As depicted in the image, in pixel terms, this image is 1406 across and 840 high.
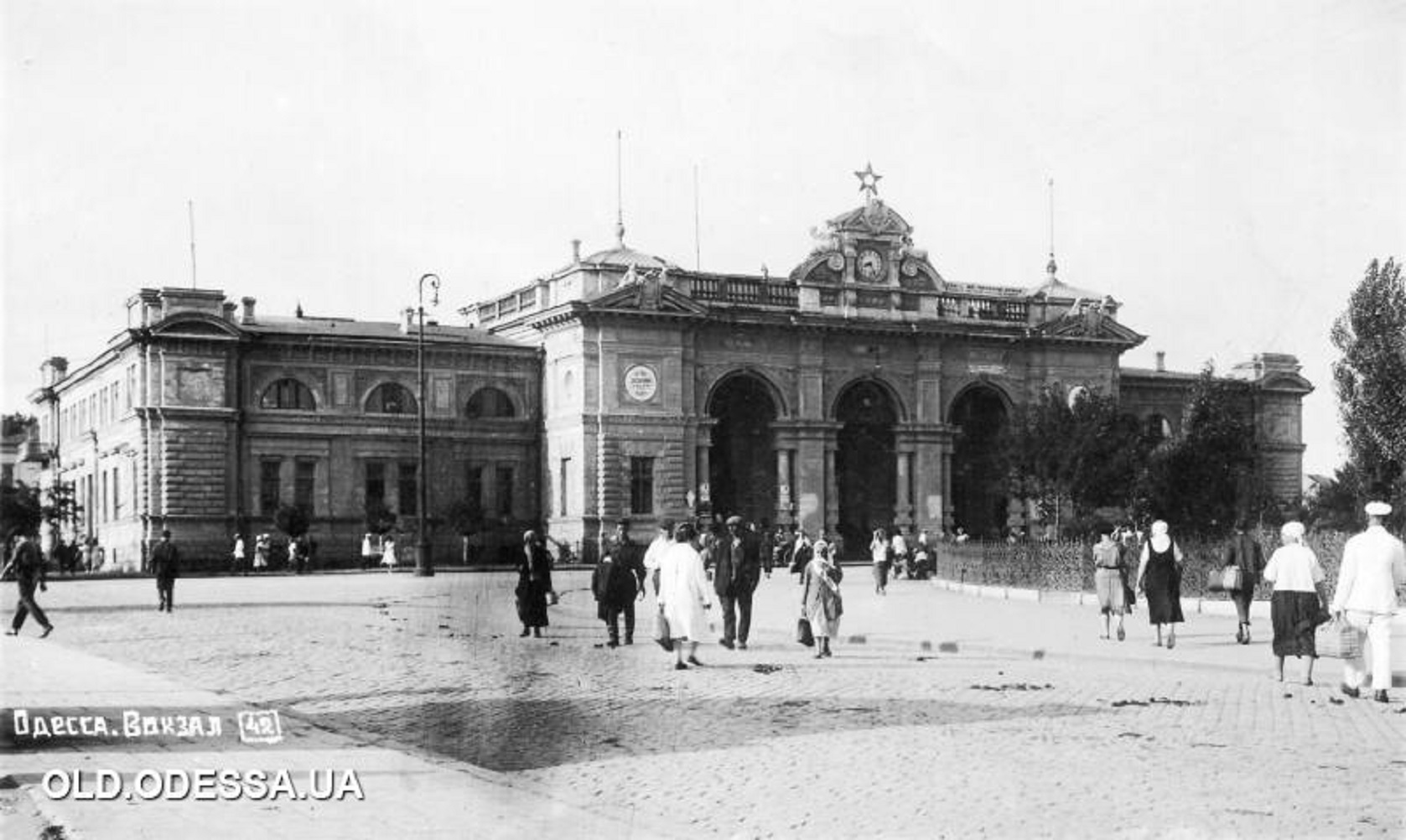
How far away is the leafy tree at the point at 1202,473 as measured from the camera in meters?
46.7

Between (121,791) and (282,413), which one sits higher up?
(282,413)

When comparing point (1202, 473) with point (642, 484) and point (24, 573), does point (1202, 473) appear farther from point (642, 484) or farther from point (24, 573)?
point (24, 573)

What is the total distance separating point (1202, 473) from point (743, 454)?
20628 mm

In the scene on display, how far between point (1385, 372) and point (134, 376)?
41466 mm

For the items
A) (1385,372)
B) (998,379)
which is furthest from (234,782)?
(998,379)

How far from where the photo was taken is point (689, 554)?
19.3 metres

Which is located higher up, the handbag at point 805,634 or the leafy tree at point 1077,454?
the leafy tree at point 1077,454

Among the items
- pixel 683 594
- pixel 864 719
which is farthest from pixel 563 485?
pixel 864 719

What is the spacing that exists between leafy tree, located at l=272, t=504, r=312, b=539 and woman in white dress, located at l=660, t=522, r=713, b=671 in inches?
1487

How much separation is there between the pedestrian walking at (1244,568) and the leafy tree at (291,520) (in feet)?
124

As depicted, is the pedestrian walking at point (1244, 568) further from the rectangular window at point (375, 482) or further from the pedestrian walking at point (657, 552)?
the rectangular window at point (375, 482)

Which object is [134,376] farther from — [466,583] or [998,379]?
[998,379]

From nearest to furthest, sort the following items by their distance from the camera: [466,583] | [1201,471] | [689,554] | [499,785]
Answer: [499,785], [689,554], [466,583], [1201,471]

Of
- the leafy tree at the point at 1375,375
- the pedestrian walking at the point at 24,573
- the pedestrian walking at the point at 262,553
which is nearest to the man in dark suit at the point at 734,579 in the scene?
the pedestrian walking at the point at 24,573
